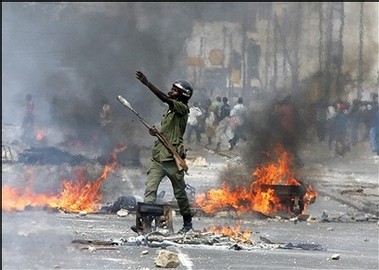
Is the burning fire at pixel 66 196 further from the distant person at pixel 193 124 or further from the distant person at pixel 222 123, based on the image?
the distant person at pixel 193 124

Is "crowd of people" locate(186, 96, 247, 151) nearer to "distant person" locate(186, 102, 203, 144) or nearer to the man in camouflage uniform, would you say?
"distant person" locate(186, 102, 203, 144)

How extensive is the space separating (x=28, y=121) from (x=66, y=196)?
347 inches

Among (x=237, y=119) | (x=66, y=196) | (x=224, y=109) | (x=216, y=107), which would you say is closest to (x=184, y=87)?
(x=66, y=196)

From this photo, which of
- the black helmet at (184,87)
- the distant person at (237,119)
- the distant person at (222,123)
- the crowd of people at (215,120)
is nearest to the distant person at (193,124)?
the crowd of people at (215,120)

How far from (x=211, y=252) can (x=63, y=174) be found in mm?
5087

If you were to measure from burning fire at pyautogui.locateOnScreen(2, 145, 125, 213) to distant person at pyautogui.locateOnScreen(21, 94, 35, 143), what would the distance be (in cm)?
570

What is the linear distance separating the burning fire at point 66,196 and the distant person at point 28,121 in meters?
5.70

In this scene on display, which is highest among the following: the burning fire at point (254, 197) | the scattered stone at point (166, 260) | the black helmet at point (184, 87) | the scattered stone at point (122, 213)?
the black helmet at point (184, 87)

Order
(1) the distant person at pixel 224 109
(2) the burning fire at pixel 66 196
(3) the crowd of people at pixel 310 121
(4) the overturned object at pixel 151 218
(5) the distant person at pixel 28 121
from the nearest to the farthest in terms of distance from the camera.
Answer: (4) the overturned object at pixel 151 218
(2) the burning fire at pixel 66 196
(3) the crowd of people at pixel 310 121
(5) the distant person at pixel 28 121
(1) the distant person at pixel 224 109

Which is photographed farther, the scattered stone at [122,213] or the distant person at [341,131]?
the distant person at [341,131]

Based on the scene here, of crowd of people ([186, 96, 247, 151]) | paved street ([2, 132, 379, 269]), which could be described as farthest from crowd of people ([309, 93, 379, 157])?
paved street ([2, 132, 379, 269])

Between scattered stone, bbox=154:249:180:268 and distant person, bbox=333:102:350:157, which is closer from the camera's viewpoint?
scattered stone, bbox=154:249:180:268

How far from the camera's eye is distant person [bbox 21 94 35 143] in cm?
2161

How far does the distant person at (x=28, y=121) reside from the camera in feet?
70.9
